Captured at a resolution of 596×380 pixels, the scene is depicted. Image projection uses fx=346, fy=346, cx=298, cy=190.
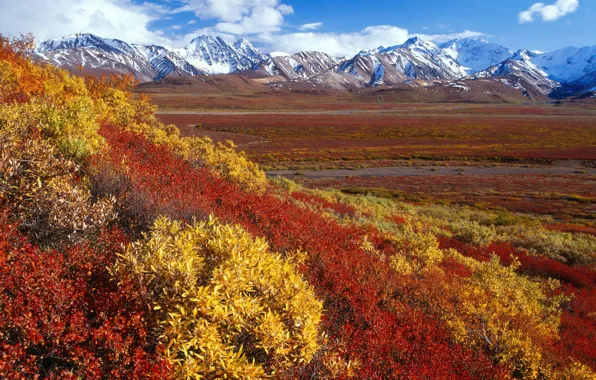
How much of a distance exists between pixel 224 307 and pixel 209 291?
22 cm

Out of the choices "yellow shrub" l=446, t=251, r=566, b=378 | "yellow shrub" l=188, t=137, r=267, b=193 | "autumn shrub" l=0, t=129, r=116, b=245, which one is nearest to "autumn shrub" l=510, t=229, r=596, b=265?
"yellow shrub" l=446, t=251, r=566, b=378

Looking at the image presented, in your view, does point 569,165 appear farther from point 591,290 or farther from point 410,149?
point 591,290

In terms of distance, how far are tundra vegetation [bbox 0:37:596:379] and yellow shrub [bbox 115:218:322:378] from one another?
0.02m

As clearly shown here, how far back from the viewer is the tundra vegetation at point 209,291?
3.45 m

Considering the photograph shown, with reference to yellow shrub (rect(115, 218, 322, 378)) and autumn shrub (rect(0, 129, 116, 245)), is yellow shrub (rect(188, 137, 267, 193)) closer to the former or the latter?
autumn shrub (rect(0, 129, 116, 245))

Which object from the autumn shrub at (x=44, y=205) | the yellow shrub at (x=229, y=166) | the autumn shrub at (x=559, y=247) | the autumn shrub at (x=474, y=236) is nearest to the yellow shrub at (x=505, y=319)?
the autumn shrub at (x=44, y=205)

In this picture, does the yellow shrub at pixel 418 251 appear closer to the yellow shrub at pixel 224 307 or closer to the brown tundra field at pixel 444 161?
the yellow shrub at pixel 224 307

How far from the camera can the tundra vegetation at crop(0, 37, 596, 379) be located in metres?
3.45

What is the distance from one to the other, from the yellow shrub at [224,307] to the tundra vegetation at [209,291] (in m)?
0.02

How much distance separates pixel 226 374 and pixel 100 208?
397cm

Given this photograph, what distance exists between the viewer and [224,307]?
3535 mm

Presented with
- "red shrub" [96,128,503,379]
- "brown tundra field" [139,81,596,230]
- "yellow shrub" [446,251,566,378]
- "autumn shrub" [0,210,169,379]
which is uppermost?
→ "autumn shrub" [0,210,169,379]

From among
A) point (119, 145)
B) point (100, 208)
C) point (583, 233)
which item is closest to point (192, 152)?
point (119, 145)

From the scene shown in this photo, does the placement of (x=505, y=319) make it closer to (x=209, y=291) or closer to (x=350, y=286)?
(x=350, y=286)
